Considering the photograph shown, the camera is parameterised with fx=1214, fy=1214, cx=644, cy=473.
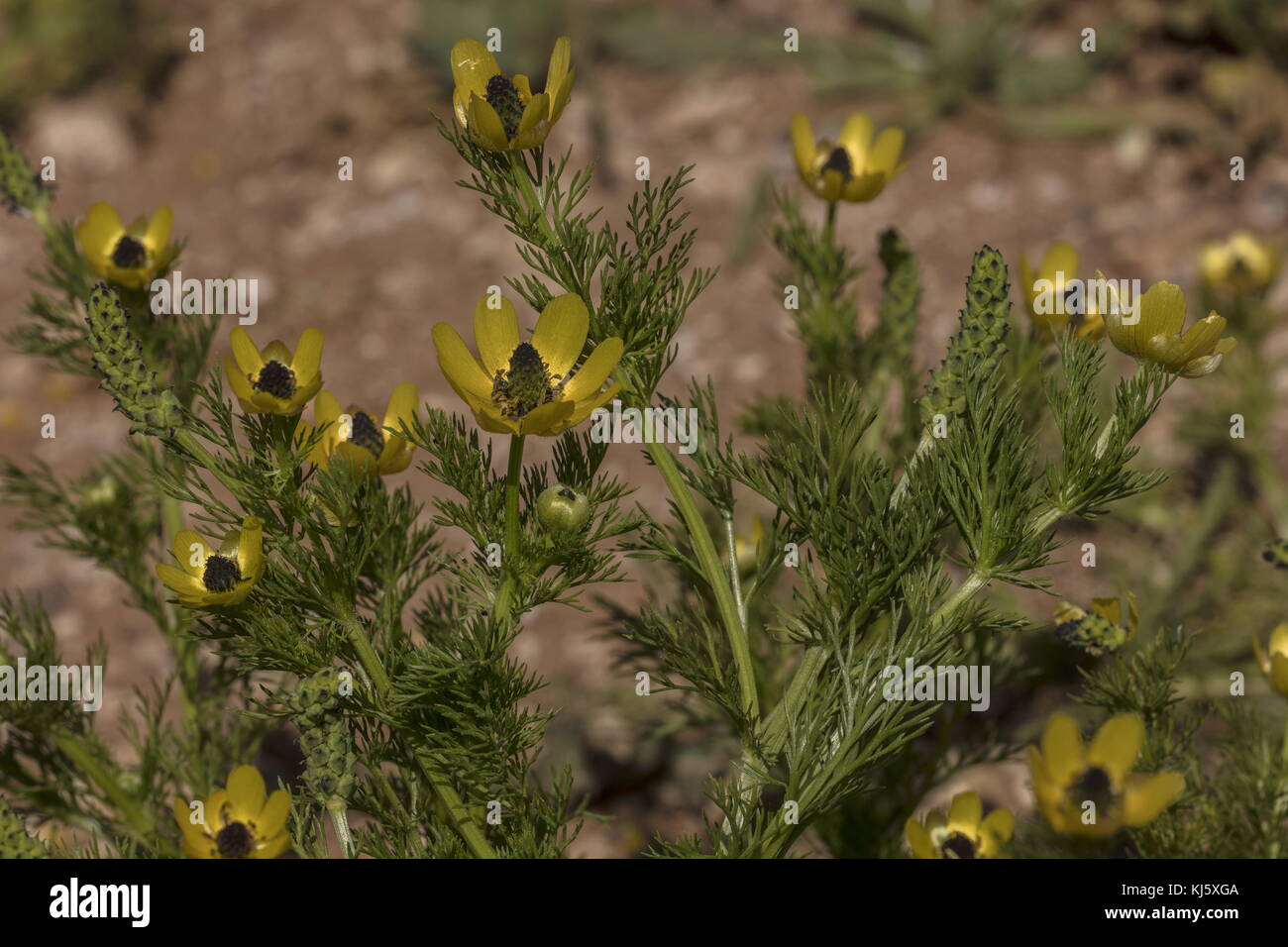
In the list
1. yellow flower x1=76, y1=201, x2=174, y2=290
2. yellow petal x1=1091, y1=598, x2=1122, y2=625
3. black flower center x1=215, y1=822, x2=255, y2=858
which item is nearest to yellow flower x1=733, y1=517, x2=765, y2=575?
yellow petal x1=1091, y1=598, x2=1122, y2=625

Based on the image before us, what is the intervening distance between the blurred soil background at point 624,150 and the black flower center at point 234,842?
1.91 m

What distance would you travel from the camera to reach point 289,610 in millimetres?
1241

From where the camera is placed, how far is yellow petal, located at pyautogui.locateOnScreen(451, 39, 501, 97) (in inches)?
47.8

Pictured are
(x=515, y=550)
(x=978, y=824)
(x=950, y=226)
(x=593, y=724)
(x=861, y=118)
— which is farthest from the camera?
(x=950, y=226)

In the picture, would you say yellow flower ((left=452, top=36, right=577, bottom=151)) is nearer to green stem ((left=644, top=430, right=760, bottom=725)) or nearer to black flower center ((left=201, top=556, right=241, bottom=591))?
green stem ((left=644, top=430, right=760, bottom=725))

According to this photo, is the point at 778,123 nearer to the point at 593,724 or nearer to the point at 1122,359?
the point at 1122,359

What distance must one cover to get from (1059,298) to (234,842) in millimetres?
1139

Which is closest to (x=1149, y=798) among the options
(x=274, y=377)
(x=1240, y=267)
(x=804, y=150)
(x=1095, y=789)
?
(x=1095, y=789)

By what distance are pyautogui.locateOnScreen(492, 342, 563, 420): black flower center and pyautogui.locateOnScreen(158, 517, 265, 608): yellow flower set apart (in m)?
0.26

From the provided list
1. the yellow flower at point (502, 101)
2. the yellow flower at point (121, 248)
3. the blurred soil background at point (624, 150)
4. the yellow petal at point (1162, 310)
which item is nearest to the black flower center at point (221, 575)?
the yellow flower at point (502, 101)

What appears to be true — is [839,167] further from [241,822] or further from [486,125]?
[241,822]

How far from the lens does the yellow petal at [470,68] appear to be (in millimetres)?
1214
